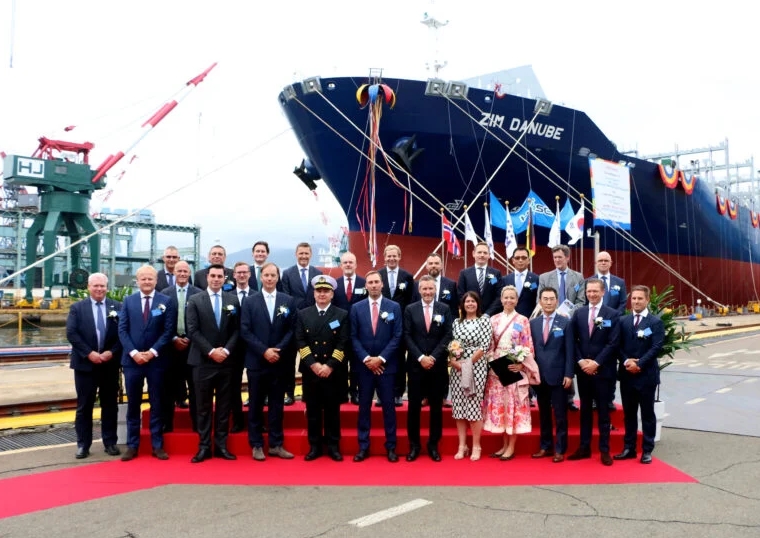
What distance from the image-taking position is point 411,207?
18.6 meters

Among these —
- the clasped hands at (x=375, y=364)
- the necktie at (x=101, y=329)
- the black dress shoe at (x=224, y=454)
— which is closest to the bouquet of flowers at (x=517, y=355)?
the clasped hands at (x=375, y=364)

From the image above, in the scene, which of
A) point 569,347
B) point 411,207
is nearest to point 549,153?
point 411,207

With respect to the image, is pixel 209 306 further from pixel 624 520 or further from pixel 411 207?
pixel 411 207

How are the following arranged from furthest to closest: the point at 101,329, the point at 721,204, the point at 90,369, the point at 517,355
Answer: the point at 721,204, the point at 101,329, the point at 90,369, the point at 517,355

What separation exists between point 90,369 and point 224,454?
140 centimetres

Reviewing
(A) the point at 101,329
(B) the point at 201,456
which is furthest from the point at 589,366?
(A) the point at 101,329

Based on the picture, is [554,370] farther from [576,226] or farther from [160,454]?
[576,226]

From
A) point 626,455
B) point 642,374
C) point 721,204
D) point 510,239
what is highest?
point 721,204

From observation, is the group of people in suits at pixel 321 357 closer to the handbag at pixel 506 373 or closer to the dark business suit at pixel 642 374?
the dark business suit at pixel 642 374

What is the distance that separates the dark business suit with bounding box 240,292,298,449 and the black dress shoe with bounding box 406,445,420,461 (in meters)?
1.12

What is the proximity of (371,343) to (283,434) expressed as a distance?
3.82 ft

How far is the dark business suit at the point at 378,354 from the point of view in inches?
217

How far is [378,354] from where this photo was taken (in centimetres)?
563

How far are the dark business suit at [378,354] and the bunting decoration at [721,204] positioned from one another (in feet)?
95.2
